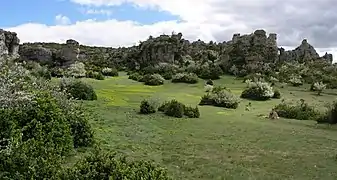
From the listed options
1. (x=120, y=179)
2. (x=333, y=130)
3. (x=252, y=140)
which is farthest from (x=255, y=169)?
(x=333, y=130)

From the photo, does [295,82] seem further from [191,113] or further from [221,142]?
[221,142]

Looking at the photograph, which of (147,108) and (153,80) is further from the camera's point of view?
(153,80)

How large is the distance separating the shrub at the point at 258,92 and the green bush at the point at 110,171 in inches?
1132

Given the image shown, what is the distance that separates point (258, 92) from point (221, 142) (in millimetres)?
18768

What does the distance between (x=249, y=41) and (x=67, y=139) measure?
44107 mm

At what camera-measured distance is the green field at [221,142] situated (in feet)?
46.0

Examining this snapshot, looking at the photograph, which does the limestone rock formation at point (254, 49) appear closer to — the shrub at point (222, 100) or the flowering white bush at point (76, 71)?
the flowering white bush at point (76, 71)

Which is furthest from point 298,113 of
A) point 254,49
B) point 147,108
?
point 254,49

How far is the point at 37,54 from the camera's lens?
62.1 meters

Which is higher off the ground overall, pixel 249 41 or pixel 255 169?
pixel 249 41

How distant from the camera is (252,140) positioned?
1888 cm

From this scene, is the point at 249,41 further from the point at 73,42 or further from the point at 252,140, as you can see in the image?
the point at 252,140

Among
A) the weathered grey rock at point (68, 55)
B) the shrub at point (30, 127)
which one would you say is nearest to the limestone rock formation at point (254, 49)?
the weathered grey rock at point (68, 55)

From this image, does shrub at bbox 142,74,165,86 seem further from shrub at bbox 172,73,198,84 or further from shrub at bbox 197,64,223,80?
shrub at bbox 197,64,223,80
